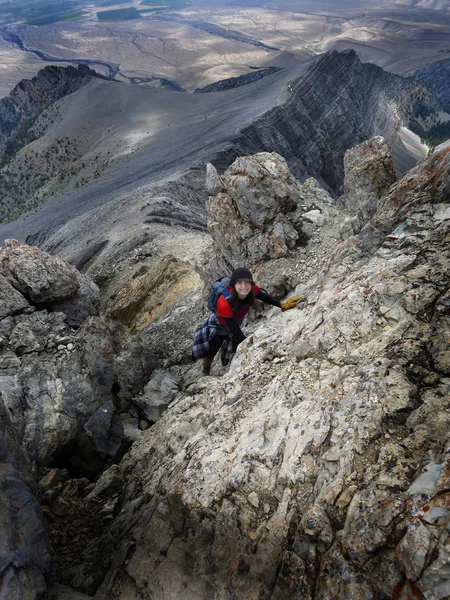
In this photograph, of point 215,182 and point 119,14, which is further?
point 119,14

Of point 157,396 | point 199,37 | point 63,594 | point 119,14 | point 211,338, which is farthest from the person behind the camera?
point 119,14

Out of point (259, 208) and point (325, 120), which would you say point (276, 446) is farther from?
point (325, 120)

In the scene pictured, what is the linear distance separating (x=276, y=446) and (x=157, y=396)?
4.86m

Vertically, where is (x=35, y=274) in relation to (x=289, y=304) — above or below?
below

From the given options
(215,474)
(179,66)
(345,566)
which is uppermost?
(179,66)

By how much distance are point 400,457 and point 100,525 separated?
4.46 metres

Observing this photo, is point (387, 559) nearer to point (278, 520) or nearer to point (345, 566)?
point (345, 566)

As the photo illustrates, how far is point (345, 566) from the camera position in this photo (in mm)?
3506

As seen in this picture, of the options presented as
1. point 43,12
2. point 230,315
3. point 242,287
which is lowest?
point 230,315

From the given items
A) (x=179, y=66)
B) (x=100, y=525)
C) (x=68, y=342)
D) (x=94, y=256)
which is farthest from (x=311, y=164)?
(x=179, y=66)

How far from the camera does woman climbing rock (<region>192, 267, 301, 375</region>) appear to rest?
271 inches

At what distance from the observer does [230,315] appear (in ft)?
23.7

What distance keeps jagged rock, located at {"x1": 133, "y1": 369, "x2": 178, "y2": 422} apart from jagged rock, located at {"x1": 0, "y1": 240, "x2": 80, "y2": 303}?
3652mm

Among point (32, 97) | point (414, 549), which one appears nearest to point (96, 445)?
point (414, 549)
